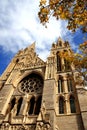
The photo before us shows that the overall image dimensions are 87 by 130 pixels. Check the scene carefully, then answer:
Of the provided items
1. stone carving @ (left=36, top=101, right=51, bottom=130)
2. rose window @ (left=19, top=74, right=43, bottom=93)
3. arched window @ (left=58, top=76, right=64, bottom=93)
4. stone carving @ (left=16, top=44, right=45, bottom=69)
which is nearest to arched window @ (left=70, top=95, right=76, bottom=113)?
arched window @ (left=58, top=76, right=64, bottom=93)

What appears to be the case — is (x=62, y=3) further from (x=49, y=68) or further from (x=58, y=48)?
(x=58, y=48)

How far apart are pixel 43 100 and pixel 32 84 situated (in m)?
5.04

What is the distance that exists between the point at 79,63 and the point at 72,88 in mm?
8628

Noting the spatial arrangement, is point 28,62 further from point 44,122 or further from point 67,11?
point 67,11

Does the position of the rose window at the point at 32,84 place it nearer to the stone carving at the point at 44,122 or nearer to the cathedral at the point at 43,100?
the cathedral at the point at 43,100

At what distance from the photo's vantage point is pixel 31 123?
12.2m

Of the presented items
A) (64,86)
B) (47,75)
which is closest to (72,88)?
(64,86)

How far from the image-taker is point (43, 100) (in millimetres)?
14016

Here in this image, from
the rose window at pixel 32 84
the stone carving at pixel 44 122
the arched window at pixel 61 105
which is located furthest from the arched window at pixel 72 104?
the rose window at pixel 32 84

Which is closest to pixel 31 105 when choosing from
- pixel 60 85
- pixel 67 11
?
pixel 60 85

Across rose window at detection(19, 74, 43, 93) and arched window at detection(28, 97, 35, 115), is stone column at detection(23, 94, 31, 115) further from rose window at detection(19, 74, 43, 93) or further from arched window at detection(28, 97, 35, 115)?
rose window at detection(19, 74, 43, 93)

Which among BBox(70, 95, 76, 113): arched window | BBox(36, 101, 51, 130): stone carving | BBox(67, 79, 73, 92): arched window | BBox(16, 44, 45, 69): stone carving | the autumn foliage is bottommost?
BBox(36, 101, 51, 130): stone carving

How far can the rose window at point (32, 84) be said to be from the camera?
1764cm

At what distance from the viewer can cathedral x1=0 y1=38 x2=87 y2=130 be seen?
479 inches
